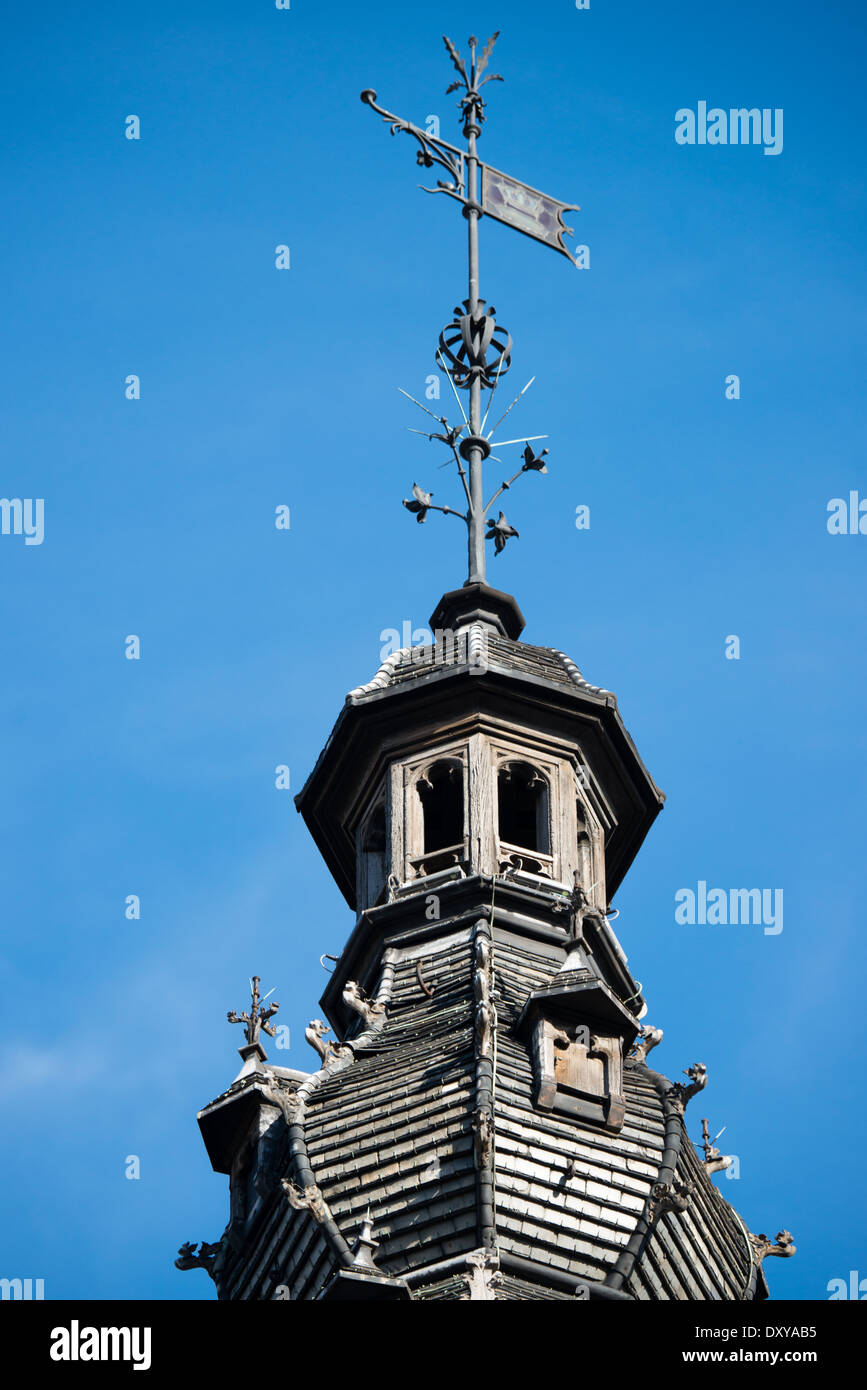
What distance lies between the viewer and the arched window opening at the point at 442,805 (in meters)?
42.2

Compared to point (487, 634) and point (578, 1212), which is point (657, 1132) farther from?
point (487, 634)

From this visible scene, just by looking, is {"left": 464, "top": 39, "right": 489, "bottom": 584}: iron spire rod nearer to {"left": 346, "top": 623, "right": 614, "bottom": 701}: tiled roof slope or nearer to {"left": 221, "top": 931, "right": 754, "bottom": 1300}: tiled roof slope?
{"left": 346, "top": 623, "right": 614, "bottom": 701}: tiled roof slope

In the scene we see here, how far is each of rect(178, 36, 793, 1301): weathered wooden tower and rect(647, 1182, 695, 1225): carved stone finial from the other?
0.10ft

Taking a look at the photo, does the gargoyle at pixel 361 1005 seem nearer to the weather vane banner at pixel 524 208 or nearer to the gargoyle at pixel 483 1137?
the gargoyle at pixel 483 1137

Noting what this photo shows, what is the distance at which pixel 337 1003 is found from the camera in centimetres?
4144

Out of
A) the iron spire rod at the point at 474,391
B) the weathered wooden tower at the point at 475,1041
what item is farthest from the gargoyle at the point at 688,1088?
the iron spire rod at the point at 474,391

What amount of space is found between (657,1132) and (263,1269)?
456 cm

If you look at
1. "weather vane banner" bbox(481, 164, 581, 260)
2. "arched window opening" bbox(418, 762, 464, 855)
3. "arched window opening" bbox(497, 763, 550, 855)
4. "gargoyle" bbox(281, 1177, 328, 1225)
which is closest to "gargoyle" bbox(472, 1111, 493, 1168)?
"gargoyle" bbox(281, 1177, 328, 1225)

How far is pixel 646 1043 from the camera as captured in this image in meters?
37.4

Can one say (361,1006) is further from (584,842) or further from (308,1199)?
(584,842)

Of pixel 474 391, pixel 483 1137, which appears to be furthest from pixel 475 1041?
pixel 474 391

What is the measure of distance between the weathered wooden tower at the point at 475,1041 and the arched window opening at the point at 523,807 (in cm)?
4
